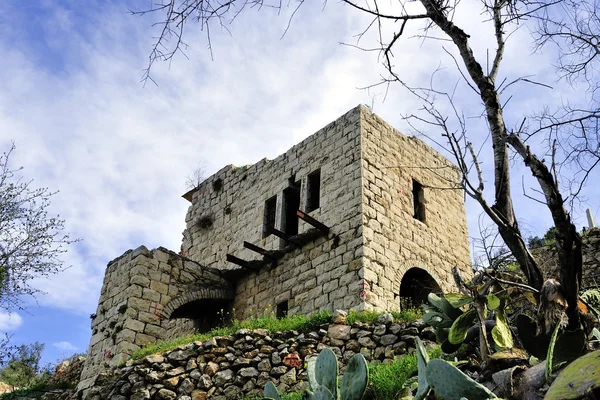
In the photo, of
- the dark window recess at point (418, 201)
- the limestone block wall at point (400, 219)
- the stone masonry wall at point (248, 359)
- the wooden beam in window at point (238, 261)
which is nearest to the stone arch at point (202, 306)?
the wooden beam in window at point (238, 261)

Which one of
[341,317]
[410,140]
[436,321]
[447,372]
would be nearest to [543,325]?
[447,372]

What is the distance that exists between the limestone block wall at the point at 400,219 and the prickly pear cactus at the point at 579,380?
6978 mm

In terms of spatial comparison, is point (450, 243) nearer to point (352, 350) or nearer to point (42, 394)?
point (352, 350)

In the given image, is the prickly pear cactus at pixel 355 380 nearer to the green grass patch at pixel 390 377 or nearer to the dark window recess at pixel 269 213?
the green grass patch at pixel 390 377

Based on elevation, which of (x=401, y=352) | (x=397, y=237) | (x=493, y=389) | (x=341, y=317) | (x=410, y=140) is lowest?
(x=493, y=389)

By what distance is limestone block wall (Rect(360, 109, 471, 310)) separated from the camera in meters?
10.9

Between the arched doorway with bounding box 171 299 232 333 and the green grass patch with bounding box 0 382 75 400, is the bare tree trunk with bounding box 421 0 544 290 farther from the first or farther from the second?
the green grass patch with bounding box 0 382 75 400

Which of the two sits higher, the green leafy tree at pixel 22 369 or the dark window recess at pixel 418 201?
the dark window recess at pixel 418 201

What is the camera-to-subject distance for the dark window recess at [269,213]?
13438 mm

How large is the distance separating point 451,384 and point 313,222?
7.60 meters

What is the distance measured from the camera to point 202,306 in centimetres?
1325

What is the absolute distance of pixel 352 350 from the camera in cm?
840

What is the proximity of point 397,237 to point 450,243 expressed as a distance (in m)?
2.02

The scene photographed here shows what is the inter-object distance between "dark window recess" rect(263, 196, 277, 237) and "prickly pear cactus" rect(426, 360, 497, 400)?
9.47 m
